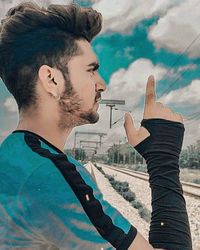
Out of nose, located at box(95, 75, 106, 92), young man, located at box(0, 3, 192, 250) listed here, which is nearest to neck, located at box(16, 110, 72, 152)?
young man, located at box(0, 3, 192, 250)

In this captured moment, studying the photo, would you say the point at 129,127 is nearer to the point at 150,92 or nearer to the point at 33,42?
the point at 150,92

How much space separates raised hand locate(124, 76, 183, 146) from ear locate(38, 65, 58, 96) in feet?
0.62

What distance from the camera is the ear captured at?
821mm

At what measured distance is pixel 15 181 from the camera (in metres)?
0.71

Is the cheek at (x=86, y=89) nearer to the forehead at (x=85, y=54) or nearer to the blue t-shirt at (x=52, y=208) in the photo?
the forehead at (x=85, y=54)

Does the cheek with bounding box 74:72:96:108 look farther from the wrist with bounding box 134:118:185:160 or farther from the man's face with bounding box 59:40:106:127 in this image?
the wrist with bounding box 134:118:185:160

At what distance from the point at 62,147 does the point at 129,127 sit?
6.3 inches

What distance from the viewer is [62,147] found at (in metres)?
0.84

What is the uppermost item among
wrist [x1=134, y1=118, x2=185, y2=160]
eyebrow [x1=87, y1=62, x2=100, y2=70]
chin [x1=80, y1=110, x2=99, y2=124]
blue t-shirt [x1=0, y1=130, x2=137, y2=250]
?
eyebrow [x1=87, y1=62, x2=100, y2=70]

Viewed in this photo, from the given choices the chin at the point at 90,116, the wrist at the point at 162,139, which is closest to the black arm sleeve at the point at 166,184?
the wrist at the point at 162,139

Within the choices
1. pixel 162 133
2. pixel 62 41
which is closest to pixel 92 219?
pixel 162 133

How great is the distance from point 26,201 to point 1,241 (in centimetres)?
10

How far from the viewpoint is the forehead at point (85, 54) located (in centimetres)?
85

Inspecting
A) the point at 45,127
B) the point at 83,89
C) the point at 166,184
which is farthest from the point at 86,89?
the point at 166,184
